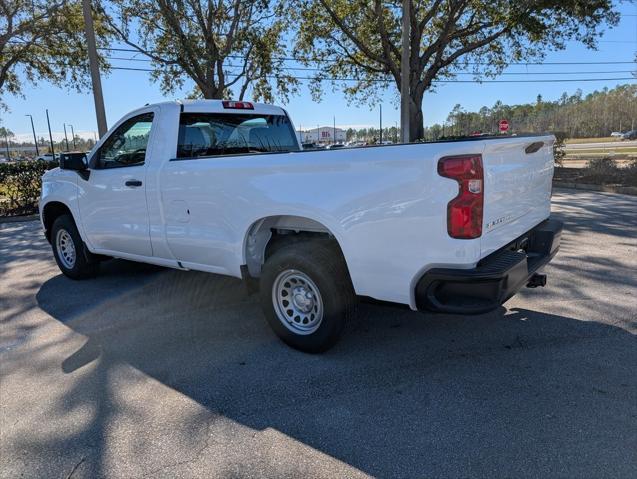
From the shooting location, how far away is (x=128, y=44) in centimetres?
1762

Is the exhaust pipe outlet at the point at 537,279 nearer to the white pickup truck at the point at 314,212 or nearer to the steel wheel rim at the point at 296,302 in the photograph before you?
the white pickup truck at the point at 314,212

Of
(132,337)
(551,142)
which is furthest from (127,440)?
(551,142)

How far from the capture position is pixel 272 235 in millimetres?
4152

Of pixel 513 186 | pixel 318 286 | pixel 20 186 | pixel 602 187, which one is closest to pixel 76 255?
pixel 318 286

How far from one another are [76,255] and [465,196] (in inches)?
193

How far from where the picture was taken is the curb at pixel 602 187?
482 inches

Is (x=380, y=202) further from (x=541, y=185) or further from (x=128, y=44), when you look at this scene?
(x=128, y=44)

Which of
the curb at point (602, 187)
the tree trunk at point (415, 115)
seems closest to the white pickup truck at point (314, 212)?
the curb at point (602, 187)

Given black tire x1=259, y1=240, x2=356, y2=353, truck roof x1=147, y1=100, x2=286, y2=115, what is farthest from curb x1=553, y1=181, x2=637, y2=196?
black tire x1=259, y1=240, x2=356, y2=353

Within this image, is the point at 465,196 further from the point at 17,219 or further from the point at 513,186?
the point at 17,219

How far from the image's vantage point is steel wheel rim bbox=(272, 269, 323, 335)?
368cm

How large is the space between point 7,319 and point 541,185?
16.7 ft

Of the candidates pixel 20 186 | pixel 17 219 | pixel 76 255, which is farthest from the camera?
pixel 20 186

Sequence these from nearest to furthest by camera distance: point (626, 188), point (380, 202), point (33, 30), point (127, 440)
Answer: point (127, 440) < point (380, 202) < point (626, 188) < point (33, 30)
